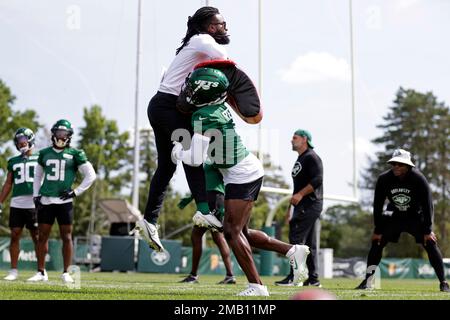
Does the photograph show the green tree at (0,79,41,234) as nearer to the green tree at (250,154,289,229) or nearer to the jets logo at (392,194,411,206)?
the green tree at (250,154,289,229)

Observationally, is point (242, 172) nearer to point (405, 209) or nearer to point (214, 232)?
point (214, 232)

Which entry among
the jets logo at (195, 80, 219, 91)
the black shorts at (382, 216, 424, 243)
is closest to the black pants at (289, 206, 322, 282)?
the black shorts at (382, 216, 424, 243)

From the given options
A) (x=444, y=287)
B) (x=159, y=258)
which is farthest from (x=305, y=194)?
(x=159, y=258)

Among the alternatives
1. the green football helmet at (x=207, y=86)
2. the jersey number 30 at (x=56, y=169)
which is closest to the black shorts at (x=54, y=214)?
the jersey number 30 at (x=56, y=169)

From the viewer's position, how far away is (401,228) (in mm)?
8859

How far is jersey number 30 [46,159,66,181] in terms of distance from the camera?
8.77m

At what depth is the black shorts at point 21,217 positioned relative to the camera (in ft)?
33.0

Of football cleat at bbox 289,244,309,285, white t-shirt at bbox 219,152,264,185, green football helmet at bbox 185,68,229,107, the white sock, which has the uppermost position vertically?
green football helmet at bbox 185,68,229,107

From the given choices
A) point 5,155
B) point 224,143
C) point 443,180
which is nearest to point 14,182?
point 224,143

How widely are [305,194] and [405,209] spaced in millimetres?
1370

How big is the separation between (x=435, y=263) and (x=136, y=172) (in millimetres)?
23778

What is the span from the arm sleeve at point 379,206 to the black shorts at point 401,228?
7cm

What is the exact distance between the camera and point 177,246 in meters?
20.3

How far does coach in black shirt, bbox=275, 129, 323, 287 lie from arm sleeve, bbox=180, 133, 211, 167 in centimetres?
385
